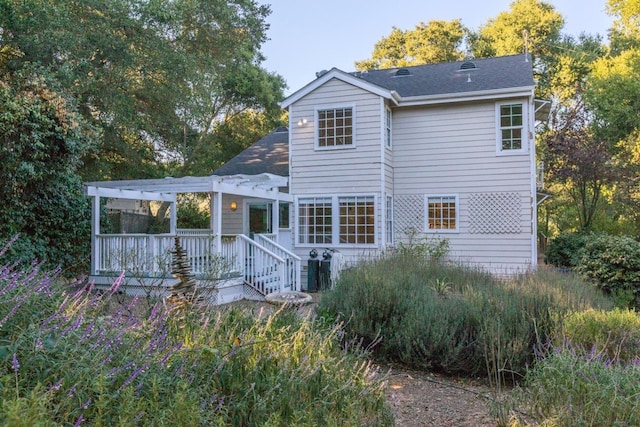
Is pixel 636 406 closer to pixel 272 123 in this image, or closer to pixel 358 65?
pixel 272 123

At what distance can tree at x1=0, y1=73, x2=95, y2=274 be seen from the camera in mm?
7324

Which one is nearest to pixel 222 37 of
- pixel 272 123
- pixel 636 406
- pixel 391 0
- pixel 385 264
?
pixel 391 0

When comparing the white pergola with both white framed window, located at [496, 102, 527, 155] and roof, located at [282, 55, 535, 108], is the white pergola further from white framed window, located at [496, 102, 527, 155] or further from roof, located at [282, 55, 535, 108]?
white framed window, located at [496, 102, 527, 155]

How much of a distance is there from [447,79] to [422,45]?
16080 mm

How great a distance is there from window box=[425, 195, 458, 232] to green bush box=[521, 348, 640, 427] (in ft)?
29.1

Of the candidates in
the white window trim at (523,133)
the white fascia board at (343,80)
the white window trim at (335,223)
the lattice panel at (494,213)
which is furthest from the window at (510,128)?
the white window trim at (335,223)

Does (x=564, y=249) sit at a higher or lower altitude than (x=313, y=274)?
higher

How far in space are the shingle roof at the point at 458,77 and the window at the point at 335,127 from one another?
194cm

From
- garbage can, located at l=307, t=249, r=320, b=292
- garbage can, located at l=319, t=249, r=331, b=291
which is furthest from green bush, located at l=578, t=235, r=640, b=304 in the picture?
garbage can, located at l=307, t=249, r=320, b=292

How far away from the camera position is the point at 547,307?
5.38m

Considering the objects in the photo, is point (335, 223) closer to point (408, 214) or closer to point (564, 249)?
point (408, 214)

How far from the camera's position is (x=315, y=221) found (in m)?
12.7

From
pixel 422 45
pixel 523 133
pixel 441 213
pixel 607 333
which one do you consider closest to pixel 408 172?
pixel 441 213

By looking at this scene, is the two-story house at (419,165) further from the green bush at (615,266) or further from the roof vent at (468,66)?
the green bush at (615,266)
